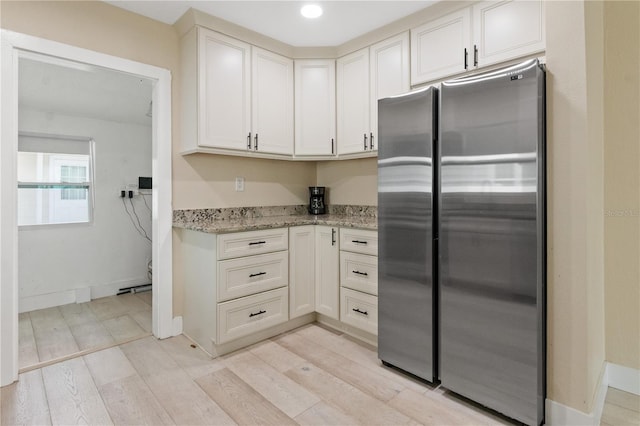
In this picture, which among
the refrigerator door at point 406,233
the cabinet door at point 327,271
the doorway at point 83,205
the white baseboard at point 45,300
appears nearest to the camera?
the refrigerator door at point 406,233

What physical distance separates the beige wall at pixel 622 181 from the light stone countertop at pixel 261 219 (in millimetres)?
1376

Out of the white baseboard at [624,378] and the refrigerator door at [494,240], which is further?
the white baseboard at [624,378]

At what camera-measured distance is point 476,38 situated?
2186mm

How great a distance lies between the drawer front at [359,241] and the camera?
238cm

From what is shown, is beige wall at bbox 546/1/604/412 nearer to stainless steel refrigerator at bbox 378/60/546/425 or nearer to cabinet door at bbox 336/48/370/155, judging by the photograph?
stainless steel refrigerator at bbox 378/60/546/425

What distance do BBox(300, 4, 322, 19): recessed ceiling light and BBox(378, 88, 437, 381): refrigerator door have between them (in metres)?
0.92

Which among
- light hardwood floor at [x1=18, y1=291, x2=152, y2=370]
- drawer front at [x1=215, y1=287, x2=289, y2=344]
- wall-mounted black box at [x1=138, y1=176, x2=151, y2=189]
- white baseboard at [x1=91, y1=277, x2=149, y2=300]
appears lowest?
light hardwood floor at [x1=18, y1=291, x2=152, y2=370]

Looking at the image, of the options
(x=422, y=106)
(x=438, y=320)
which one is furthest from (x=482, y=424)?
(x=422, y=106)

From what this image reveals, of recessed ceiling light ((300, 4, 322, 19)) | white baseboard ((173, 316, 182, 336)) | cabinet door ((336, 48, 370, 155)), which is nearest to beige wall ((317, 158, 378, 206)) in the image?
cabinet door ((336, 48, 370, 155))

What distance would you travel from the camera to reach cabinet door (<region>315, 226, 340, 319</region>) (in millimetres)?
2660

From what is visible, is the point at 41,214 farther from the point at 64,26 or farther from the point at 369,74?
the point at 369,74

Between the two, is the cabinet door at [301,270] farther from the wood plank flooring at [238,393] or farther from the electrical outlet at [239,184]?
the electrical outlet at [239,184]

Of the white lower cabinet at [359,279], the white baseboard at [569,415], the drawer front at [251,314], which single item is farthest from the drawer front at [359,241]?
the white baseboard at [569,415]

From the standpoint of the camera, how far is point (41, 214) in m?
3.62
